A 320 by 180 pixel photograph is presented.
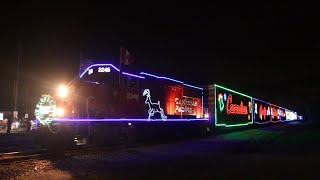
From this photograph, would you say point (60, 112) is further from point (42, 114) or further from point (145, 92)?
point (145, 92)

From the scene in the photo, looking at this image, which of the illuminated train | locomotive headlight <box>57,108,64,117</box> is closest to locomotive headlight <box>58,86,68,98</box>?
the illuminated train

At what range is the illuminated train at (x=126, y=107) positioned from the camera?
47.5 feet

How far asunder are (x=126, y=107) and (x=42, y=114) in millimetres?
4831

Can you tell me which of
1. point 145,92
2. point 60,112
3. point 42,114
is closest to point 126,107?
point 145,92

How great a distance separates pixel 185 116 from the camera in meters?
23.5

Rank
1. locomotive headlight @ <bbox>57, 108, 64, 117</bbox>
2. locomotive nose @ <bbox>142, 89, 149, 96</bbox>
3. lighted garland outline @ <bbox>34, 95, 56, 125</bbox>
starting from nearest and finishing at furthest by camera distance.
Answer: lighted garland outline @ <bbox>34, 95, 56, 125</bbox>
locomotive headlight @ <bbox>57, 108, 64, 117</bbox>
locomotive nose @ <bbox>142, 89, 149, 96</bbox>

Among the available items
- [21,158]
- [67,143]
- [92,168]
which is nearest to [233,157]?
[92,168]

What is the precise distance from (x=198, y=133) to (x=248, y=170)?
49.9ft

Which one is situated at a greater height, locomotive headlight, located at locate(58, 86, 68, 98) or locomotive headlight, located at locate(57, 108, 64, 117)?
locomotive headlight, located at locate(58, 86, 68, 98)

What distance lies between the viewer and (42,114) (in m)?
14.3

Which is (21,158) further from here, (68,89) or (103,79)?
(103,79)

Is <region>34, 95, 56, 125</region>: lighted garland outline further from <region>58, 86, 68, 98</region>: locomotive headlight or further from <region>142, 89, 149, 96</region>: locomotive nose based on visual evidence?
<region>142, 89, 149, 96</region>: locomotive nose

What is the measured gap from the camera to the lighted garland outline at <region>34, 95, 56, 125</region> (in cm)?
1408

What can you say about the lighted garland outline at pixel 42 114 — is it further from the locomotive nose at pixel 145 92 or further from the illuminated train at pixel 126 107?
the locomotive nose at pixel 145 92
